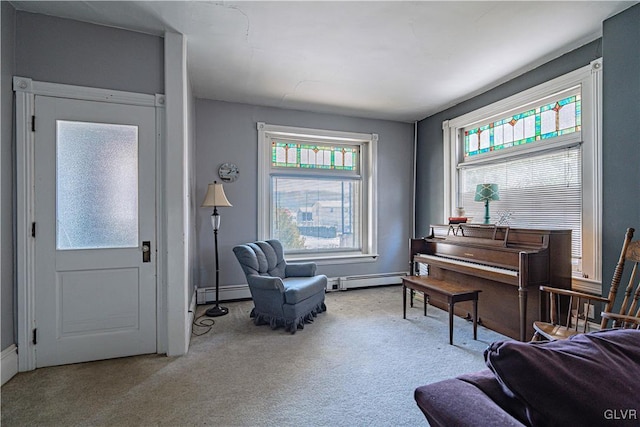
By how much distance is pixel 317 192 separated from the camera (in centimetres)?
493

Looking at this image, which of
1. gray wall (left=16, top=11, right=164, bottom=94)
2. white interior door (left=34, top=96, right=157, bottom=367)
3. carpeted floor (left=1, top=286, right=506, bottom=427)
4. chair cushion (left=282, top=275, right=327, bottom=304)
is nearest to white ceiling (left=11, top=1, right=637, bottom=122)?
gray wall (left=16, top=11, right=164, bottom=94)

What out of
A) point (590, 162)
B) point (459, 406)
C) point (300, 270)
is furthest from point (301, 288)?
point (590, 162)

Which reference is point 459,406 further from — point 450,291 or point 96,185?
point 96,185

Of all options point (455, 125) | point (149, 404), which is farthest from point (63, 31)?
point (455, 125)

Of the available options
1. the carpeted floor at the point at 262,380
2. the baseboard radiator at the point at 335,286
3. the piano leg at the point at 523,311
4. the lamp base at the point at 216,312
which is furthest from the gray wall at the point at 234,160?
the piano leg at the point at 523,311

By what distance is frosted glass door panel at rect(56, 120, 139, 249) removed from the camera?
2.45 m

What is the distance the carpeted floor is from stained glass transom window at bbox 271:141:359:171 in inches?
95.6

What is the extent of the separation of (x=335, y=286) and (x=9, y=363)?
3.55m

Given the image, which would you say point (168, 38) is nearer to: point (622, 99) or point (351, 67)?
point (351, 67)

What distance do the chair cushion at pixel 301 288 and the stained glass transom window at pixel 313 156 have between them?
1.78 metres

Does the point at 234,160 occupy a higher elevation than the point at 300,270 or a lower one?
higher

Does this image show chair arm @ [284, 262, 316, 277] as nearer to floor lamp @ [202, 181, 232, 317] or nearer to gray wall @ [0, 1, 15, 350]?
floor lamp @ [202, 181, 232, 317]

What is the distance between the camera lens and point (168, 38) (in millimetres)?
2617

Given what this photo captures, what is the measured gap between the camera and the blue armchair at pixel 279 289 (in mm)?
3215
